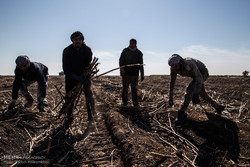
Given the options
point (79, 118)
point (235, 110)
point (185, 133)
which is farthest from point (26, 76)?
point (235, 110)

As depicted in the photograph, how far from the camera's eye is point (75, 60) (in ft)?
12.5

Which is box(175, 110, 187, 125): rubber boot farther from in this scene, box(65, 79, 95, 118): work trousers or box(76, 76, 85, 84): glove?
box(76, 76, 85, 84): glove

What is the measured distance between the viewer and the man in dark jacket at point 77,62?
3.67m

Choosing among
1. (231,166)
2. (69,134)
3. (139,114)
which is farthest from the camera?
(139,114)

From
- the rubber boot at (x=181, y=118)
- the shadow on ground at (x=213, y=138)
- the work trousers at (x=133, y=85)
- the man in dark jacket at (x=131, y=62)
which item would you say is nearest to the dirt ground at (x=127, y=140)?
the shadow on ground at (x=213, y=138)

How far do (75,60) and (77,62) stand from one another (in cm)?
6

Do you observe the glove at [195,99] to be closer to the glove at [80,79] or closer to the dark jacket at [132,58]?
the dark jacket at [132,58]

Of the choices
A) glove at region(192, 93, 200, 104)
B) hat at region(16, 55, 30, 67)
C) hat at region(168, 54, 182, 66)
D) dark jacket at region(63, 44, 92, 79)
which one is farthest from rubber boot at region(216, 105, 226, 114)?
hat at region(16, 55, 30, 67)

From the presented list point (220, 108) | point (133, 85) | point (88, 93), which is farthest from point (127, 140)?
point (220, 108)

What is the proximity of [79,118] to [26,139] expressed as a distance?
1380 millimetres

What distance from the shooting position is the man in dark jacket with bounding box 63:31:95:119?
367 centimetres

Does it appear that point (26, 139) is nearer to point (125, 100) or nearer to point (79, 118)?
point (79, 118)

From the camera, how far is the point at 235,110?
16.5 feet

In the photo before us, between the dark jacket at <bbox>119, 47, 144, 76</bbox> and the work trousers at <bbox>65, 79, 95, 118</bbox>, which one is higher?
the dark jacket at <bbox>119, 47, 144, 76</bbox>
